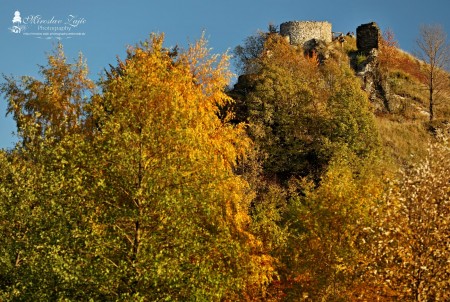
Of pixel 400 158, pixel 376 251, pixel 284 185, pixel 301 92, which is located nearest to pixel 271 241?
pixel 376 251

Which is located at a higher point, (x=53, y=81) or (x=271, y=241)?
(x=53, y=81)

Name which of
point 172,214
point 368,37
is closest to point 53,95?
point 172,214

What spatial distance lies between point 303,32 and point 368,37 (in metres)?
12.4

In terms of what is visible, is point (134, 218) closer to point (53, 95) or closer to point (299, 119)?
point (53, 95)

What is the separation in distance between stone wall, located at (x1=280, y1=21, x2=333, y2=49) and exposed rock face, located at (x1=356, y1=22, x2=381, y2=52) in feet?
22.0

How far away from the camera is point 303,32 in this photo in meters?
104

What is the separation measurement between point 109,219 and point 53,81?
74.1 feet

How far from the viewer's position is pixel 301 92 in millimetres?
69938

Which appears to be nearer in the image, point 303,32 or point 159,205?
point 159,205

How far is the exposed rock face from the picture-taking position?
345ft

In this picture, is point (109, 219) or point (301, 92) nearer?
point (109, 219)

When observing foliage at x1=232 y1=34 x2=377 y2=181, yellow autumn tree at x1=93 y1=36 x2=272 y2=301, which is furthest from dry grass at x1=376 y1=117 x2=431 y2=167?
yellow autumn tree at x1=93 y1=36 x2=272 y2=301

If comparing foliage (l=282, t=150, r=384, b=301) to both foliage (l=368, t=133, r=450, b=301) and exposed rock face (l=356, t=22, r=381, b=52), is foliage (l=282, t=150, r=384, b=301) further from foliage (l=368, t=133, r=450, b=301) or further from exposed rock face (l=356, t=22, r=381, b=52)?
exposed rock face (l=356, t=22, r=381, b=52)

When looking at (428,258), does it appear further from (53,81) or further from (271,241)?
(53,81)
